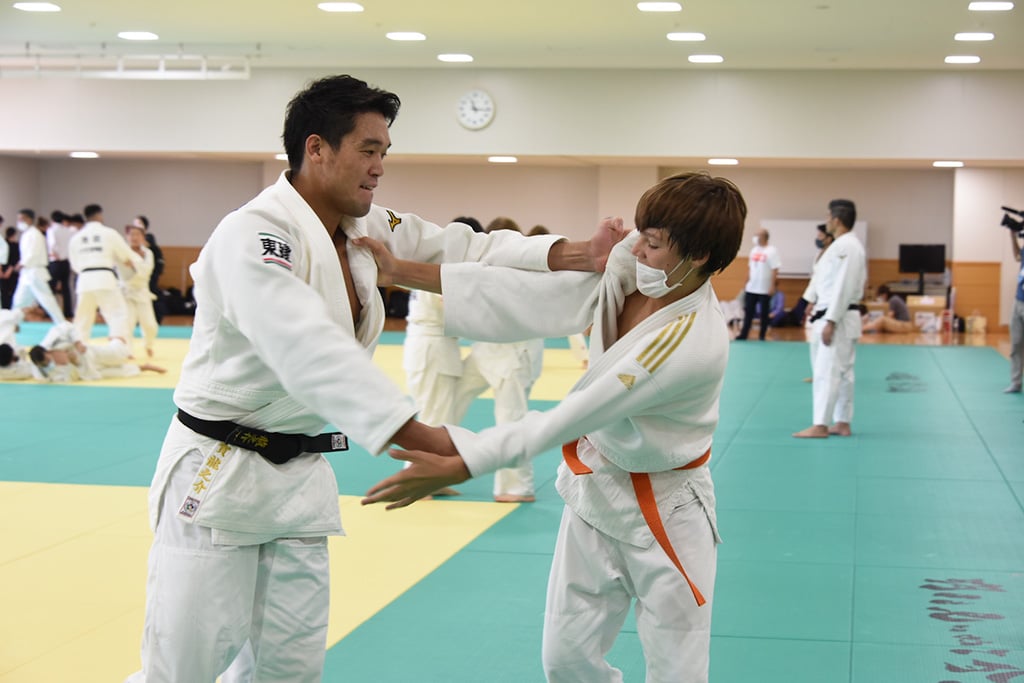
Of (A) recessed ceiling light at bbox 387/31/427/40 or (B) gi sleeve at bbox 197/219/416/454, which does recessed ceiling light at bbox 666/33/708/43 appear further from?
(B) gi sleeve at bbox 197/219/416/454

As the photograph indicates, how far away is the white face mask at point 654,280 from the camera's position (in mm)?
2514

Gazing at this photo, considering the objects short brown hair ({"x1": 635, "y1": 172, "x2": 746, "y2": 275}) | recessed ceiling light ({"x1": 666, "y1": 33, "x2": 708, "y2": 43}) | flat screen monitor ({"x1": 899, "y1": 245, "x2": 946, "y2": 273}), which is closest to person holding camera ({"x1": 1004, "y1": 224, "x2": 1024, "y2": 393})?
recessed ceiling light ({"x1": 666, "y1": 33, "x2": 708, "y2": 43})

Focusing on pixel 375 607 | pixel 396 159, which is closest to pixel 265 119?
pixel 396 159

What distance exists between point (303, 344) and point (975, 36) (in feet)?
46.2

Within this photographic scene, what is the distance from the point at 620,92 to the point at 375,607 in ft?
46.1

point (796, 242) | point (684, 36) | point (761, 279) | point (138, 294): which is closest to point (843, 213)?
point (684, 36)

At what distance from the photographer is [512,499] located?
21.7 feet

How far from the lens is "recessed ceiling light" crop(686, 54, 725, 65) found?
1612cm

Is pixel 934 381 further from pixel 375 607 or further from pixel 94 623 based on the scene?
pixel 94 623

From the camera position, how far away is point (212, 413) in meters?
2.57

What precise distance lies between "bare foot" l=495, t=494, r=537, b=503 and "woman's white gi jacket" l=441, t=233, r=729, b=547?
3759 millimetres

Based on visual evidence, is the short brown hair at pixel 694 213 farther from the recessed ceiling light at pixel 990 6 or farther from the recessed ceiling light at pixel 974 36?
the recessed ceiling light at pixel 974 36

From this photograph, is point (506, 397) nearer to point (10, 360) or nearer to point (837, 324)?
point (837, 324)

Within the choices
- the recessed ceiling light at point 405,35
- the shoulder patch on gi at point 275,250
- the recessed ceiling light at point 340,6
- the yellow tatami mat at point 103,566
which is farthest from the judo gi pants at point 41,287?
the shoulder patch on gi at point 275,250
